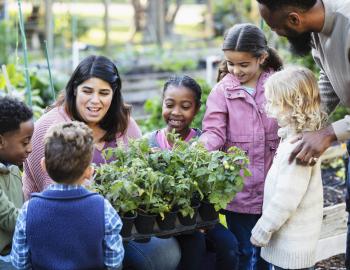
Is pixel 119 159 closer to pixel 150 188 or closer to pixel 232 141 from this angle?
pixel 150 188

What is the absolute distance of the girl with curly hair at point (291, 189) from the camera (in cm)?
310

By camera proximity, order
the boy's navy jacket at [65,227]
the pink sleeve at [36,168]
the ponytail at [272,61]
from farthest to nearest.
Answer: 1. the ponytail at [272,61]
2. the pink sleeve at [36,168]
3. the boy's navy jacket at [65,227]

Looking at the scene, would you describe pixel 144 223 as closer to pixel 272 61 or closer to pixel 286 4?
pixel 286 4

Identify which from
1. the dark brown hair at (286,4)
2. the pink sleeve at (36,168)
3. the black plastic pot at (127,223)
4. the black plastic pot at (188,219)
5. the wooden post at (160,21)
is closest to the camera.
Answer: the black plastic pot at (127,223)

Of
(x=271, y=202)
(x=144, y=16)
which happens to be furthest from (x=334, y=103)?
(x=144, y=16)

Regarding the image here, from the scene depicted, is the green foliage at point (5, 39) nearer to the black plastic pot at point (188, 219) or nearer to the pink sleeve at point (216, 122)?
the pink sleeve at point (216, 122)

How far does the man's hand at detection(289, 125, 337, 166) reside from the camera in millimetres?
3041

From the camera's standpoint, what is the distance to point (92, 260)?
2707 mm

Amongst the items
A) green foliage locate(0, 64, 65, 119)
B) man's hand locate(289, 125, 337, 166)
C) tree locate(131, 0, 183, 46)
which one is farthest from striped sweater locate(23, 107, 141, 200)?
tree locate(131, 0, 183, 46)

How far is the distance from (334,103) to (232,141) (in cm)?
61

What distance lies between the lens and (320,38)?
11.2 feet

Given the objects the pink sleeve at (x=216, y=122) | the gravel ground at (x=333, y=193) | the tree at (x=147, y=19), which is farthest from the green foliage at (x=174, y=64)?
the pink sleeve at (x=216, y=122)

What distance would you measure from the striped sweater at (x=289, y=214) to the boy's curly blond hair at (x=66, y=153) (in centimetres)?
94

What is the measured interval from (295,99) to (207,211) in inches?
26.1
